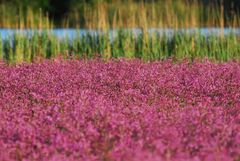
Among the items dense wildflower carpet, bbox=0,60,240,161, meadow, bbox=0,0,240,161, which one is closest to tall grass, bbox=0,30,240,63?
meadow, bbox=0,0,240,161

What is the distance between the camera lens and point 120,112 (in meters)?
7.15

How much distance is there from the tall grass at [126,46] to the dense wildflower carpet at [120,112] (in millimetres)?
3202

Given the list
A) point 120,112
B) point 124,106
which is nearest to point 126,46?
point 124,106

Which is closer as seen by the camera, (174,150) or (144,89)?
(174,150)

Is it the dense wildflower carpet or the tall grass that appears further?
the tall grass

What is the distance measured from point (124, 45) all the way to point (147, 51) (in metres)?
0.55

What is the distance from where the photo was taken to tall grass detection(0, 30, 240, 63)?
1429 cm

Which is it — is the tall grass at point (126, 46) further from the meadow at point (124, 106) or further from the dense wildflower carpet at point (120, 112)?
the dense wildflower carpet at point (120, 112)

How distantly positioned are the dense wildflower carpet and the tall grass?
3202mm

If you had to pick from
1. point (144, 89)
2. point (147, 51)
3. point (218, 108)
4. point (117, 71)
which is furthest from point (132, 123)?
point (147, 51)

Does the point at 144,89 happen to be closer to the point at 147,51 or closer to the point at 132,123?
the point at 132,123

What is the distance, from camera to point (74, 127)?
21.1ft

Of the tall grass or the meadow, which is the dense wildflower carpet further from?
the tall grass

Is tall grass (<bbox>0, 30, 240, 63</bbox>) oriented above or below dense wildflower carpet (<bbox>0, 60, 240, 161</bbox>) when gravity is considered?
above
